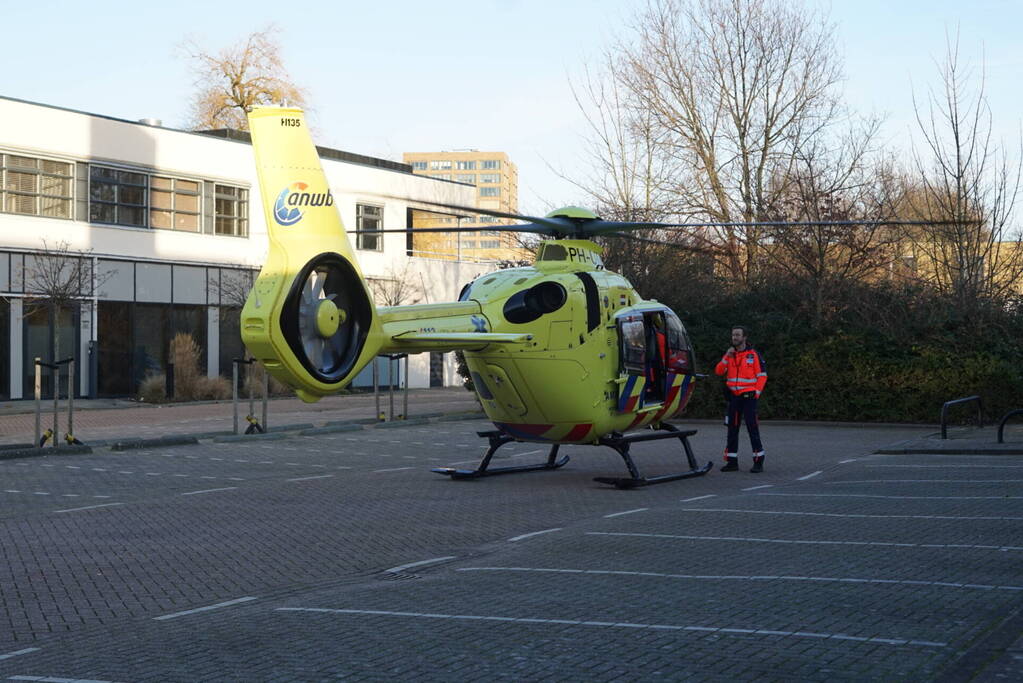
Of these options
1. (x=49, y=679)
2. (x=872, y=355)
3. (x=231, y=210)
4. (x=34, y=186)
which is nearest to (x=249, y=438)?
(x=872, y=355)

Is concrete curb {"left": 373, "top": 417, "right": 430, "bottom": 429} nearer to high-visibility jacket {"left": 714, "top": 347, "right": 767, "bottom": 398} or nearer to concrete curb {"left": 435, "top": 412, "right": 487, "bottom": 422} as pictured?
concrete curb {"left": 435, "top": 412, "right": 487, "bottom": 422}

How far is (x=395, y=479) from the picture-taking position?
55.4 feet

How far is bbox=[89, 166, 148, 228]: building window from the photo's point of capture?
3619 cm

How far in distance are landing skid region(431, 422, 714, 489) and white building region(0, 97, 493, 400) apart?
18218mm

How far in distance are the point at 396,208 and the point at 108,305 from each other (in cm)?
1294

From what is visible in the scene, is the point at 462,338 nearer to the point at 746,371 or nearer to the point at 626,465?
the point at 626,465

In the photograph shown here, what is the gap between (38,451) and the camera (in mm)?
19609

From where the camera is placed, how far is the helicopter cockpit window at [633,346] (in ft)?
52.7

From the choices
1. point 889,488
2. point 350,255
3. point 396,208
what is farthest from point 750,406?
point 396,208

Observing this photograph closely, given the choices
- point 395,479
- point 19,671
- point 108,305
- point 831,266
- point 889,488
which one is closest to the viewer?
point 19,671

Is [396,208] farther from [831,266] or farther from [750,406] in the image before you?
[750,406]

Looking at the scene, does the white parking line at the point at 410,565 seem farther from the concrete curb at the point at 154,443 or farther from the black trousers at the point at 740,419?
the concrete curb at the point at 154,443

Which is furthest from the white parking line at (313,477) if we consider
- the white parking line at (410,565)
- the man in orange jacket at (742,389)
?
the white parking line at (410,565)

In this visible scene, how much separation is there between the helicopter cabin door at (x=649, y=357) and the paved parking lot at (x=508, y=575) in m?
1.35
